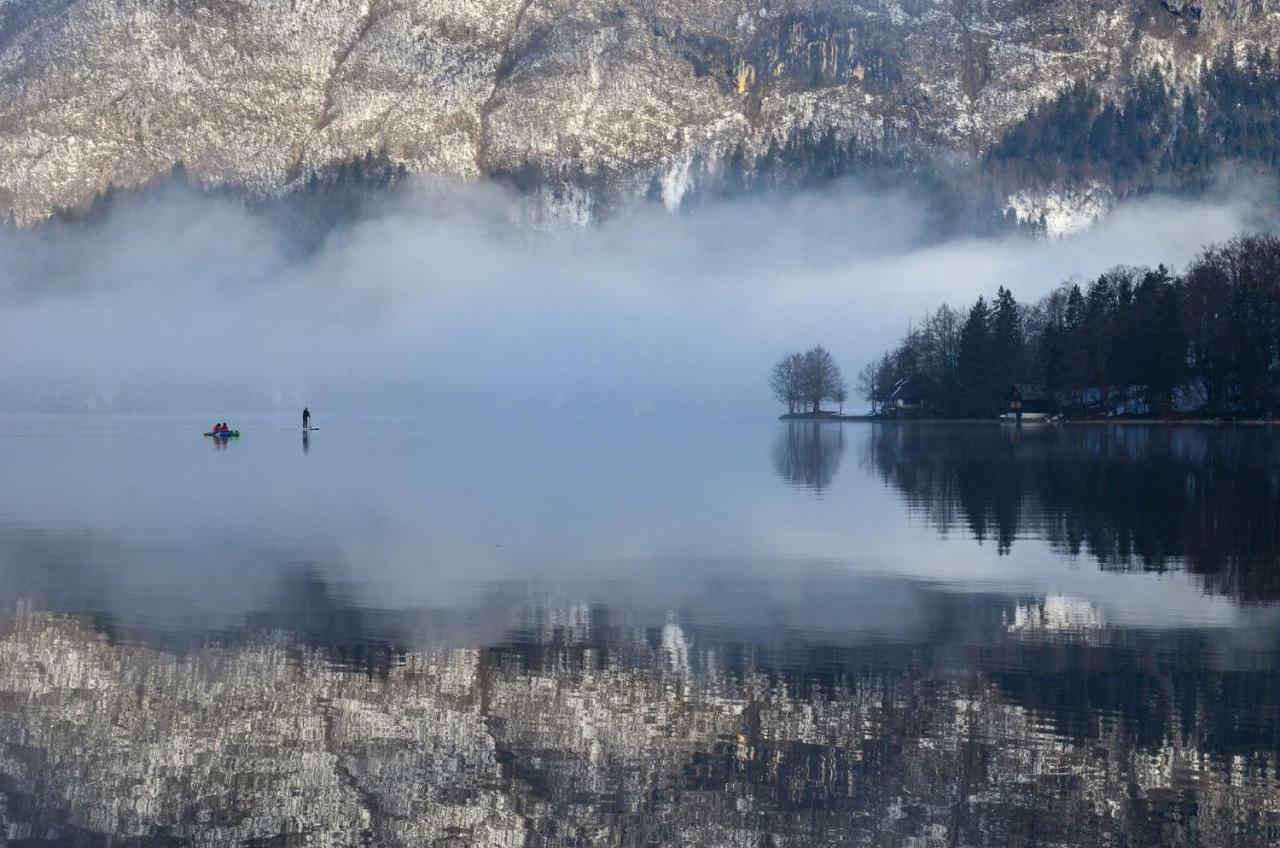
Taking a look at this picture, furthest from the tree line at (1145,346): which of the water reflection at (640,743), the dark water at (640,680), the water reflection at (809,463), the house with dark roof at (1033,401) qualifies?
the water reflection at (640,743)

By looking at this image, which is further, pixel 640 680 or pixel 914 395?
pixel 914 395

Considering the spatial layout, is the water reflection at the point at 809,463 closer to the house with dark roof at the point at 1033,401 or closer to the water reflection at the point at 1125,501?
the water reflection at the point at 1125,501

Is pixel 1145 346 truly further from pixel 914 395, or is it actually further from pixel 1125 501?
pixel 1125 501

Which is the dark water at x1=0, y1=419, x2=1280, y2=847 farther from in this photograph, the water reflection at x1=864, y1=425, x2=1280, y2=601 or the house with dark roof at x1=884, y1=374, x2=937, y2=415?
the house with dark roof at x1=884, y1=374, x2=937, y2=415

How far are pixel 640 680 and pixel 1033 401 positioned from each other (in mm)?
149361

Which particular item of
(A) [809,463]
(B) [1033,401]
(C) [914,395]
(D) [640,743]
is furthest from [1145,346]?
(D) [640,743]

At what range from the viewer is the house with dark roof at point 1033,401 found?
516 feet

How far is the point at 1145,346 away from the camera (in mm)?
131500

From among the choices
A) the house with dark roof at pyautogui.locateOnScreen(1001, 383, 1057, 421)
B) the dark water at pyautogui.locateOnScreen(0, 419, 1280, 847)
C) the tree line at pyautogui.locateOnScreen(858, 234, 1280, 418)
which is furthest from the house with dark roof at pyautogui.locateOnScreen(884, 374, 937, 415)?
the dark water at pyautogui.locateOnScreen(0, 419, 1280, 847)

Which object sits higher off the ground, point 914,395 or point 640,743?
point 914,395

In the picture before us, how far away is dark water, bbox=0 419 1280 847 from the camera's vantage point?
11.2 metres

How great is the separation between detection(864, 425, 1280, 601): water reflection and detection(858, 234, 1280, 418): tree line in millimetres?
49642

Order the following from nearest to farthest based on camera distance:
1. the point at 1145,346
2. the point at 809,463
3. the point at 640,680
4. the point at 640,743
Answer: the point at 640,743 < the point at 640,680 < the point at 809,463 < the point at 1145,346

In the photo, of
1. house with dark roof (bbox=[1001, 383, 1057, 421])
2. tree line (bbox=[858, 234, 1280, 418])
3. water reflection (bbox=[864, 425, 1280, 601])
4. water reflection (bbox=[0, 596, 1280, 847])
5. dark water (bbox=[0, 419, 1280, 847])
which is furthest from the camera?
house with dark roof (bbox=[1001, 383, 1057, 421])
